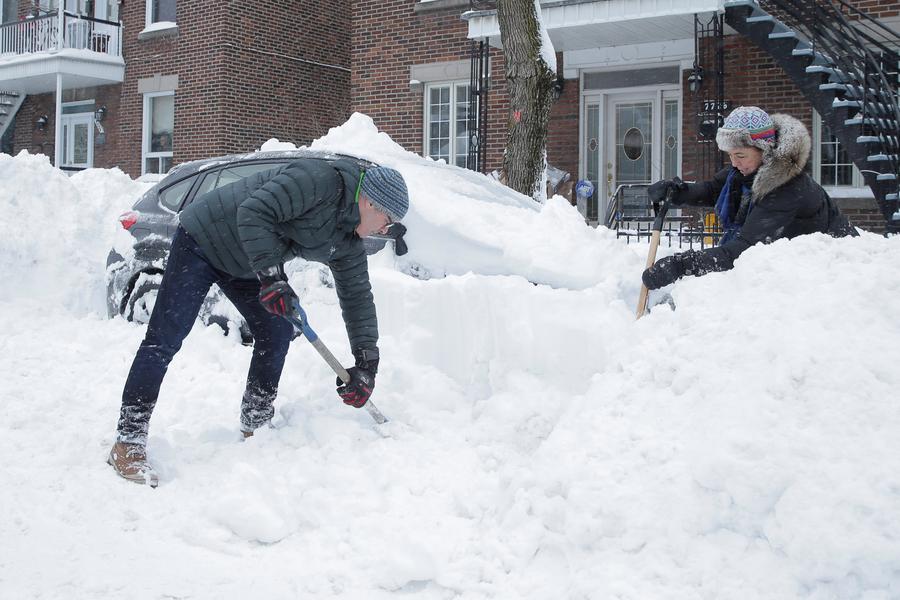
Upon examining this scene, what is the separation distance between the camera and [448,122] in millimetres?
14656

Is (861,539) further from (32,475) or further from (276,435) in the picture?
(32,475)

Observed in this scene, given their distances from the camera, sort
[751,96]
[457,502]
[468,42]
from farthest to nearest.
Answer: [468,42] → [751,96] → [457,502]

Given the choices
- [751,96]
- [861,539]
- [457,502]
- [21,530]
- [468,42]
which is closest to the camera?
[861,539]

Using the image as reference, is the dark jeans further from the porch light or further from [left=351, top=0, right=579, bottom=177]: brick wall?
[left=351, top=0, right=579, bottom=177]: brick wall

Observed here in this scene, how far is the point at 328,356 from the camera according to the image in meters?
4.33

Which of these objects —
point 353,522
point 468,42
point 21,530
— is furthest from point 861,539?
point 468,42

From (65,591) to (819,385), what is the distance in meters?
2.82

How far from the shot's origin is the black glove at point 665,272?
441 centimetres

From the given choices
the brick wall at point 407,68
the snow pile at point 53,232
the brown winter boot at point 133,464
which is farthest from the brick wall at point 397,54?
the brown winter boot at point 133,464

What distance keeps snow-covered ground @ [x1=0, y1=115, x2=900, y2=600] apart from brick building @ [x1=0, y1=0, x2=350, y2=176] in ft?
40.6

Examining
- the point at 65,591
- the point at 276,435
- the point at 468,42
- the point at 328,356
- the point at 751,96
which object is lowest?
the point at 65,591

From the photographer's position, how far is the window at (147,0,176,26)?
18141 mm

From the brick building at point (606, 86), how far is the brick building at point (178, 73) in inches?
114

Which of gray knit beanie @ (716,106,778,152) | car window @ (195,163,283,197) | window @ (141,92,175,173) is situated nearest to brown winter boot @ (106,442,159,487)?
car window @ (195,163,283,197)
